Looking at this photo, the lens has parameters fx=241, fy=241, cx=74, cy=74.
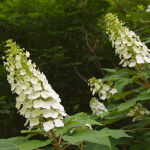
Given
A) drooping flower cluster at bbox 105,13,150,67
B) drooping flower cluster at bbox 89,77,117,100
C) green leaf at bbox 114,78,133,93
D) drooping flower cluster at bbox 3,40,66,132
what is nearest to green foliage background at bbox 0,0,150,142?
drooping flower cluster at bbox 89,77,117,100

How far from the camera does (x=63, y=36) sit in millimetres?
6242

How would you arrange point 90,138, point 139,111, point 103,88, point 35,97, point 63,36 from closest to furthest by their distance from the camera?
1. point 90,138
2. point 35,97
3. point 139,111
4. point 103,88
5. point 63,36

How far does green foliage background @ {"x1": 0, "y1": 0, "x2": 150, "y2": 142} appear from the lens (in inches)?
203

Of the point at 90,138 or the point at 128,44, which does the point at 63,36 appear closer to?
the point at 128,44

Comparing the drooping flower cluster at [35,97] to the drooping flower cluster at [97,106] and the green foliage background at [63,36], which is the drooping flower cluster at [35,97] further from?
the green foliage background at [63,36]

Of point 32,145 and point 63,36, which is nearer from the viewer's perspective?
point 32,145

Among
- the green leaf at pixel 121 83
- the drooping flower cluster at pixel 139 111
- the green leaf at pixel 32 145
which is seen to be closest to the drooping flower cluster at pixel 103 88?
the drooping flower cluster at pixel 139 111

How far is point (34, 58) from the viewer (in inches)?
207

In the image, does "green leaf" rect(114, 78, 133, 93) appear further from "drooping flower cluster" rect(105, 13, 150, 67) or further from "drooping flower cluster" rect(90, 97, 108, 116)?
"drooping flower cluster" rect(90, 97, 108, 116)

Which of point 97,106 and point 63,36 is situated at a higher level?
point 63,36

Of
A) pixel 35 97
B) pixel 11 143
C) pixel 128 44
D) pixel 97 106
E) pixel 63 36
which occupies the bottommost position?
pixel 11 143

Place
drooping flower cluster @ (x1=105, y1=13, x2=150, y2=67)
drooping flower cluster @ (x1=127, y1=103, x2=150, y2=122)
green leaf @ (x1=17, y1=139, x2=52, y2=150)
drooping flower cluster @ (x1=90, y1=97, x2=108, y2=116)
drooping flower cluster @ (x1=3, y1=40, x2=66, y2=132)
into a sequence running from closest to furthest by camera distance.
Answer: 1. green leaf @ (x1=17, y1=139, x2=52, y2=150)
2. drooping flower cluster @ (x1=3, y1=40, x2=66, y2=132)
3. drooping flower cluster @ (x1=105, y1=13, x2=150, y2=67)
4. drooping flower cluster @ (x1=127, y1=103, x2=150, y2=122)
5. drooping flower cluster @ (x1=90, y1=97, x2=108, y2=116)

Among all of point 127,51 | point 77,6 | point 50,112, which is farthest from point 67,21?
point 50,112

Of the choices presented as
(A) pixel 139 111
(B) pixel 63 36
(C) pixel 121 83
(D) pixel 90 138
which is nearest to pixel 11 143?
(D) pixel 90 138
